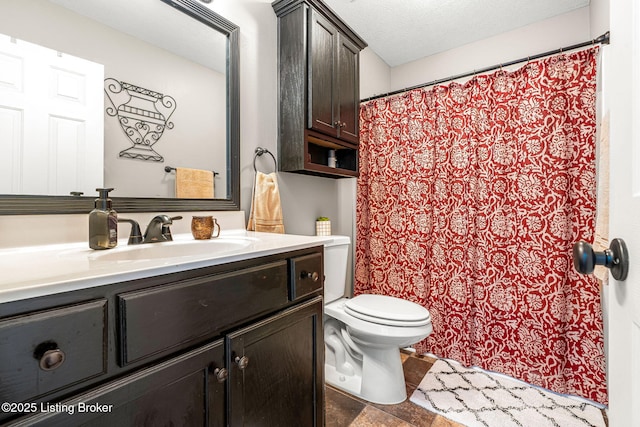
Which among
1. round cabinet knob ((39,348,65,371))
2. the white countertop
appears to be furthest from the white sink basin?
round cabinet knob ((39,348,65,371))

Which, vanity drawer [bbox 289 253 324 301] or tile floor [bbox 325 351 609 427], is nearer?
vanity drawer [bbox 289 253 324 301]

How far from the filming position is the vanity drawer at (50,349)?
0.44m

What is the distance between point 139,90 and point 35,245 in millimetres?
650

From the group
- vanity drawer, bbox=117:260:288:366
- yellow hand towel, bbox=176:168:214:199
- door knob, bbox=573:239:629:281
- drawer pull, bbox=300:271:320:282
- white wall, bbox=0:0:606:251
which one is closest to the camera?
door knob, bbox=573:239:629:281

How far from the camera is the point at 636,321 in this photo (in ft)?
1.24

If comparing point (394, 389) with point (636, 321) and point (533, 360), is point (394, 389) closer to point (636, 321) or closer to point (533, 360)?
point (533, 360)

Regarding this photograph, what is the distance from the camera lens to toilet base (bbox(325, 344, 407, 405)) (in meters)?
1.51

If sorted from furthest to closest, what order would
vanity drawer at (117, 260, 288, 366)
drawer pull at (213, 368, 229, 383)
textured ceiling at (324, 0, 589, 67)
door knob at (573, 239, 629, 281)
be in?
textured ceiling at (324, 0, 589, 67) < drawer pull at (213, 368, 229, 383) < vanity drawer at (117, 260, 288, 366) < door knob at (573, 239, 629, 281)

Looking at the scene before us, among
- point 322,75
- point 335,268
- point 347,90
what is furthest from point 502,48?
point 335,268

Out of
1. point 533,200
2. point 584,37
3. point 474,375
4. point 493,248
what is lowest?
point 474,375

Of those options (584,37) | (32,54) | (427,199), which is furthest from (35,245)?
(584,37)

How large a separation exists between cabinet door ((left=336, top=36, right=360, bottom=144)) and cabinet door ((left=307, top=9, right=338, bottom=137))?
2.1 inches

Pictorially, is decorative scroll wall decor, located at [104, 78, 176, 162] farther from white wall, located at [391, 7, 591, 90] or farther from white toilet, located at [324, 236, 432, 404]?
white wall, located at [391, 7, 591, 90]

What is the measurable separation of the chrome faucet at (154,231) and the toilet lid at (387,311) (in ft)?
3.32
